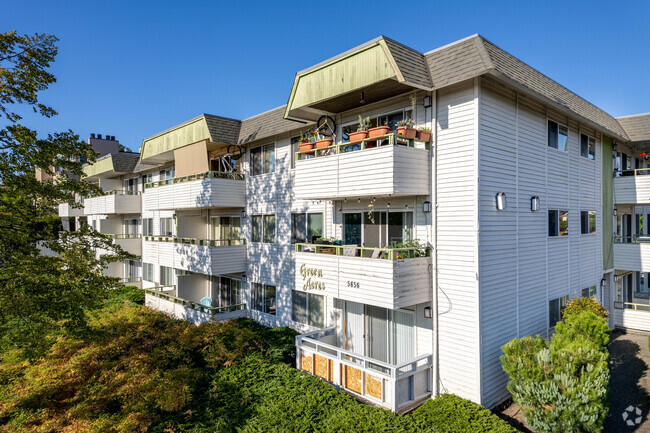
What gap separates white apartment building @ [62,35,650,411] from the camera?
33.4 ft

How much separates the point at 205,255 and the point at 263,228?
3.09 metres

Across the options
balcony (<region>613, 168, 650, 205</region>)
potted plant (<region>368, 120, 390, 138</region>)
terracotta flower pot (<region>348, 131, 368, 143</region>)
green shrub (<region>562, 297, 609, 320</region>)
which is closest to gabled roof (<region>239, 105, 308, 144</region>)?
terracotta flower pot (<region>348, 131, 368, 143</region>)

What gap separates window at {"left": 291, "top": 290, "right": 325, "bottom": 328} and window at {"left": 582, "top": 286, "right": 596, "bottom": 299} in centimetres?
1109

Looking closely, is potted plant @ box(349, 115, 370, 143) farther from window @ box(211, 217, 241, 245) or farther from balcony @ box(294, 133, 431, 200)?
window @ box(211, 217, 241, 245)

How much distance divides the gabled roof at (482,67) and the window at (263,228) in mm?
9706

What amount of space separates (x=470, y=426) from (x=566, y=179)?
1070 cm

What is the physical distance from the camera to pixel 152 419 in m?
9.74

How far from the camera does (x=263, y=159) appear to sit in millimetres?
17484

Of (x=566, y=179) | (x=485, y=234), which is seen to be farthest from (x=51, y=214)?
(x=566, y=179)

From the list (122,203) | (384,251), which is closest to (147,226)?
(122,203)

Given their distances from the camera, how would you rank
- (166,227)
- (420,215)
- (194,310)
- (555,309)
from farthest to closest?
(166,227)
(194,310)
(555,309)
(420,215)

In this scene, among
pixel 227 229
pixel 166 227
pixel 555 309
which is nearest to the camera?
pixel 555 309

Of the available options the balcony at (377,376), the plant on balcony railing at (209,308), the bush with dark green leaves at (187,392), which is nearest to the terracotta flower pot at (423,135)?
the balcony at (377,376)

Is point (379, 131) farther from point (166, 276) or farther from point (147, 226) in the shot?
point (147, 226)
